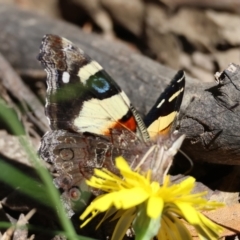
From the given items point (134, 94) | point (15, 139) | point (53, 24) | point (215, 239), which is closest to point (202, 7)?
point (53, 24)

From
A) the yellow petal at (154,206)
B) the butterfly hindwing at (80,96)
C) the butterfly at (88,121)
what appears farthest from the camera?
the butterfly hindwing at (80,96)

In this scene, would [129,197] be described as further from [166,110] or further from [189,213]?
Result: [166,110]

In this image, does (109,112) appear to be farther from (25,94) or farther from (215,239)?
(25,94)

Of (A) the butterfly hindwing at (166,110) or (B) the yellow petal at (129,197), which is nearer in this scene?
(B) the yellow petal at (129,197)

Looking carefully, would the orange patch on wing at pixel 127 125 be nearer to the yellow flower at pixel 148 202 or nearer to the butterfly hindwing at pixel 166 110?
the butterfly hindwing at pixel 166 110

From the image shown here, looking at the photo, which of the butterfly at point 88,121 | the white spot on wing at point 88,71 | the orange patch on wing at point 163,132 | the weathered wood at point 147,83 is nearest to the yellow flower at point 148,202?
the butterfly at point 88,121

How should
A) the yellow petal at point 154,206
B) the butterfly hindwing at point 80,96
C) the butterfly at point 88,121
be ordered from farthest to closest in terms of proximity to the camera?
the butterfly hindwing at point 80,96 < the butterfly at point 88,121 < the yellow petal at point 154,206

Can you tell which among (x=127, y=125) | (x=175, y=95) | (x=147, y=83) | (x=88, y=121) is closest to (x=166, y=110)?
(x=175, y=95)
